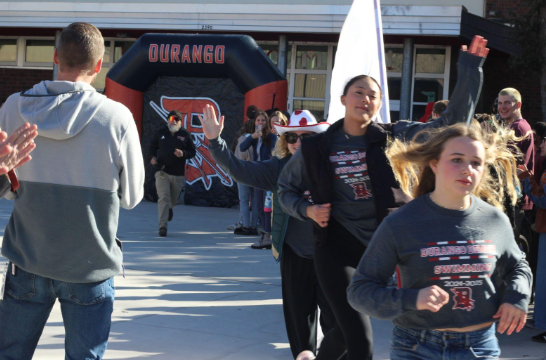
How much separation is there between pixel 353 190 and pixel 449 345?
4.54ft

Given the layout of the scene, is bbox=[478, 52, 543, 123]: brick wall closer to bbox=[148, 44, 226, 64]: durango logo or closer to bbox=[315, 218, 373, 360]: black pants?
bbox=[148, 44, 226, 64]: durango logo

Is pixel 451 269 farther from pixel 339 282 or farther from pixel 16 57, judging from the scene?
pixel 16 57

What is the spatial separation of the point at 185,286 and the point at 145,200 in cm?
856

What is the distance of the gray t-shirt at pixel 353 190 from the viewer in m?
3.88

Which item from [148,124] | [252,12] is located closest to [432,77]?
[252,12]

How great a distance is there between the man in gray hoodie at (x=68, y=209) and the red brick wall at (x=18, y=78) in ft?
62.6

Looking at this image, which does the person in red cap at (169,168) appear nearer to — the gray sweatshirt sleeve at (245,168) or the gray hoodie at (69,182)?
the gray sweatshirt sleeve at (245,168)

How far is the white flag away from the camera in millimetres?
4938

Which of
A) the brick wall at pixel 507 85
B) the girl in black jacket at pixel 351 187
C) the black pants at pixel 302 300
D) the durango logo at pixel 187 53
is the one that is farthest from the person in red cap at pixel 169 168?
the brick wall at pixel 507 85

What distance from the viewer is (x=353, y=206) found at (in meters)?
3.91

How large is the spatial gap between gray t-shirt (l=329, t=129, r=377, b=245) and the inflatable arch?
969 centimetres

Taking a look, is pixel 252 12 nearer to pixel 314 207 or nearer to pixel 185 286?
pixel 185 286

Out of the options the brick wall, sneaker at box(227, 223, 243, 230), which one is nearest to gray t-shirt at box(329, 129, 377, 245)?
sneaker at box(227, 223, 243, 230)

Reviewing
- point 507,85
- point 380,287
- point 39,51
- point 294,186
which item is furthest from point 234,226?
point 39,51
